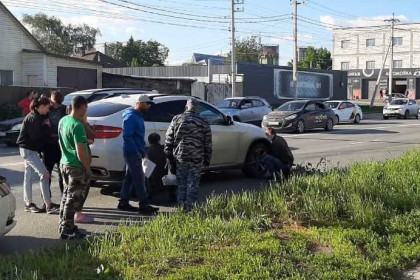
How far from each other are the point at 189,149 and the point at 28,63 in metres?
29.2

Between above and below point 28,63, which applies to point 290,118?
below

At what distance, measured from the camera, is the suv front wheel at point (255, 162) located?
11.2 m

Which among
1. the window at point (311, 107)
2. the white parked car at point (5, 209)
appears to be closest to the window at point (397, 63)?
the window at point (311, 107)

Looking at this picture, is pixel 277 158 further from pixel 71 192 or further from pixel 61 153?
pixel 71 192

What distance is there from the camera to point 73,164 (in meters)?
6.64

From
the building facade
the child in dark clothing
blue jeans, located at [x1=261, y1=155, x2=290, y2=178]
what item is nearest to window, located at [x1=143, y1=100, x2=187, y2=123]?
the child in dark clothing

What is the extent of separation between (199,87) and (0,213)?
35034 mm

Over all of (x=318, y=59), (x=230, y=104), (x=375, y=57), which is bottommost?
(x=230, y=104)

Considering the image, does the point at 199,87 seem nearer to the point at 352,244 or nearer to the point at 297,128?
the point at 297,128

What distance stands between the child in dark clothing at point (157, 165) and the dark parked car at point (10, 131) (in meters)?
9.67

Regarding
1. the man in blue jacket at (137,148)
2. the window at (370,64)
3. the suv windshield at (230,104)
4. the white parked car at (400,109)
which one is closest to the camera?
the man in blue jacket at (137,148)

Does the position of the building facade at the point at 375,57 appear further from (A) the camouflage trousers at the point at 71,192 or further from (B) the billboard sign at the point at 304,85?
(A) the camouflage trousers at the point at 71,192

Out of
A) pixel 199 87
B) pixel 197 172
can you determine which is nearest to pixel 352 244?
pixel 197 172

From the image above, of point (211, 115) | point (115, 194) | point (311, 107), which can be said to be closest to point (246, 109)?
point (311, 107)
